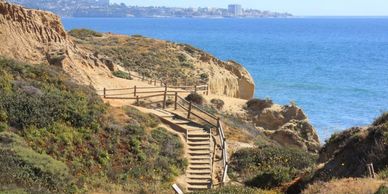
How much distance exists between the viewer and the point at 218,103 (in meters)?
45.6

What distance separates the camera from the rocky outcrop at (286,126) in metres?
37.5

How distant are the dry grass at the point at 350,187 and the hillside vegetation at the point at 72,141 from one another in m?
7.85

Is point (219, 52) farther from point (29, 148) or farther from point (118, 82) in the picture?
point (29, 148)

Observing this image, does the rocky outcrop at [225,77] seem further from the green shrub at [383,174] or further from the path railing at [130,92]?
the green shrub at [383,174]

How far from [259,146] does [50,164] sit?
37.8 ft

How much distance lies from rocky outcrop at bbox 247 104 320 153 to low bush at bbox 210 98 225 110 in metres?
1.96

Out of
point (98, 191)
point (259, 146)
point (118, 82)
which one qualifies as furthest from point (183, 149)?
point (118, 82)

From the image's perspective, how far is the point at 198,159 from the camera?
2711cm

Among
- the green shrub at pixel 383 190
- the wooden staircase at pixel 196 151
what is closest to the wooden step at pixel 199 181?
the wooden staircase at pixel 196 151

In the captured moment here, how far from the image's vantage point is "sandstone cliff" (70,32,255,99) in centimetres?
5734

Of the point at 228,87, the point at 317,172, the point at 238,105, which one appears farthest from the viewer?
the point at 228,87

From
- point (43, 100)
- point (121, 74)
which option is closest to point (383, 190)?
point (43, 100)

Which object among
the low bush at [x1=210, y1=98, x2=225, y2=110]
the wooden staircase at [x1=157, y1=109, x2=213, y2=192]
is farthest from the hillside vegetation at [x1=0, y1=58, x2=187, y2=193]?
the low bush at [x1=210, y1=98, x2=225, y2=110]

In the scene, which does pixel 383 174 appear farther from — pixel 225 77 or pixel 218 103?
pixel 225 77
